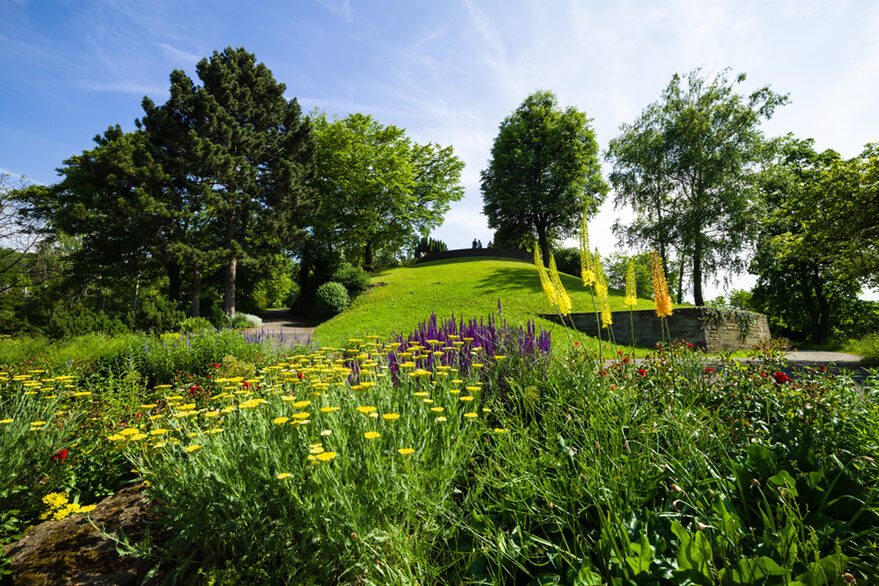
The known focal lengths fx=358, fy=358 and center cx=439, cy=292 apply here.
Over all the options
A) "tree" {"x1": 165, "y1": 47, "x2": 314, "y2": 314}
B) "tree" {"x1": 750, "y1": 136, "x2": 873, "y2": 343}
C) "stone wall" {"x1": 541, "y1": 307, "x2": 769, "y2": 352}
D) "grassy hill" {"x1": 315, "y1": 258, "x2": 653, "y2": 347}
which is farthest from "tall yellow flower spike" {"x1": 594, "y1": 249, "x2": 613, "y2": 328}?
"tree" {"x1": 165, "y1": 47, "x2": 314, "y2": 314}

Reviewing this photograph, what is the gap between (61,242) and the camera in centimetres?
2378

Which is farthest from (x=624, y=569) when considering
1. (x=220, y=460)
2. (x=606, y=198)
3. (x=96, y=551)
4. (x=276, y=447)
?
(x=606, y=198)

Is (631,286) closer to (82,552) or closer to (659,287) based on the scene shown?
(659,287)

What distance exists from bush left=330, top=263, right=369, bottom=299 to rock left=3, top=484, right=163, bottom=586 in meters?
19.2

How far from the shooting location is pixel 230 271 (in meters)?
20.5

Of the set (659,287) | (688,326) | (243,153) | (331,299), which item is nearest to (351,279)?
(331,299)

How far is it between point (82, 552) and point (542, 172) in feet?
97.3

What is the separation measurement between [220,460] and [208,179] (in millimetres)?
23321

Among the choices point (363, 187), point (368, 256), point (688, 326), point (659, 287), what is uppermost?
point (363, 187)

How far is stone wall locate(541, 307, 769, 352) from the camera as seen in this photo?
12.7 m

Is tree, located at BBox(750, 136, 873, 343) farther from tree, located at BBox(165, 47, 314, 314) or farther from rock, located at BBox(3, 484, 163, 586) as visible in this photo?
tree, located at BBox(165, 47, 314, 314)

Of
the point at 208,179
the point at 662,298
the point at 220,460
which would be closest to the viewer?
the point at 220,460

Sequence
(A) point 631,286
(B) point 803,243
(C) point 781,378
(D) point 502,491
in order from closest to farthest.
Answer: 1. (D) point 502,491
2. (C) point 781,378
3. (A) point 631,286
4. (B) point 803,243

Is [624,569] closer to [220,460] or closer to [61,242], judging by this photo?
[220,460]
